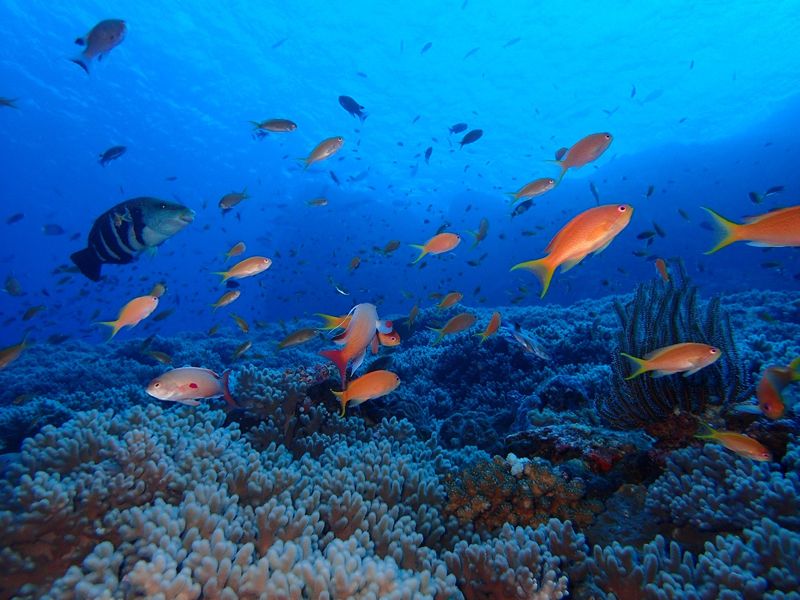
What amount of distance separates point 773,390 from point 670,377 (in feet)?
2.99

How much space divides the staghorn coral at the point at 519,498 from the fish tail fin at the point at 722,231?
2.18m

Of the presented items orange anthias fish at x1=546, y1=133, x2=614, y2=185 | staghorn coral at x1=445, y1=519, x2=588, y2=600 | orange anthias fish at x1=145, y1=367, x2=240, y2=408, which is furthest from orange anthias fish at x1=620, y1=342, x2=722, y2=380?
orange anthias fish at x1=145, y1=367, x2=240, y2=408

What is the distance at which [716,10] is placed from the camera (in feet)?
105

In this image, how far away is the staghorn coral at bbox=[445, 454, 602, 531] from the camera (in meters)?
2.89

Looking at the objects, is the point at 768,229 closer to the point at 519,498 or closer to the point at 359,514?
the point at 519,498

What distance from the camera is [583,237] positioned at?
208 cm

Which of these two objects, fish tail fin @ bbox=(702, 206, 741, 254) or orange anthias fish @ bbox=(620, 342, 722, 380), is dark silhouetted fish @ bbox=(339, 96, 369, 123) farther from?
orange anthias fish @ bbox=(620, 342, 722, 380)

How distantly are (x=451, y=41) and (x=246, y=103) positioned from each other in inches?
977

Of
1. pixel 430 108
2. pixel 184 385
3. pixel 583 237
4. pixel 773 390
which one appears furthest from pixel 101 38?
pixel 430 108

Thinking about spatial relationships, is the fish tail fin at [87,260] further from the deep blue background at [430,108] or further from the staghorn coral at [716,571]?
the deep blue background at [430,108]

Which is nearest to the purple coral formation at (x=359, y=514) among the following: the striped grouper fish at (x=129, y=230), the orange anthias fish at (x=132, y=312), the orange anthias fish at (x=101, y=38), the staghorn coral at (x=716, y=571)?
the staghorn coral at (x=716, y=571)

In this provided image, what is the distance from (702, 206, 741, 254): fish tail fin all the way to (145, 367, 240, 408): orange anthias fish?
418 centimetres

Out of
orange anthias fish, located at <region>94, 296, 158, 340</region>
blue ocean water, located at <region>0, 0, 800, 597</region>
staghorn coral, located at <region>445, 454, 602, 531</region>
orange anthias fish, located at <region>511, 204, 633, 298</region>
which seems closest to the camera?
orange anthias fish, located at <region>511, 204, 633, 298</region>

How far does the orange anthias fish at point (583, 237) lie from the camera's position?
6.81 ft
